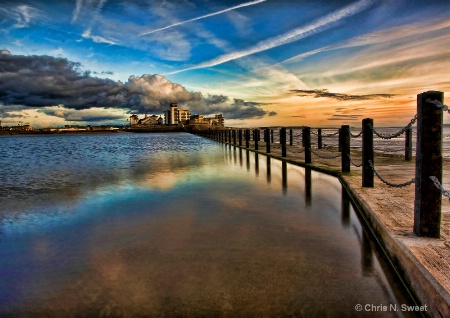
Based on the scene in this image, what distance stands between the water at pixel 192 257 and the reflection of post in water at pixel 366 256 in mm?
14

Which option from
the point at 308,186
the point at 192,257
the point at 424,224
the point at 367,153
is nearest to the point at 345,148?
the point at 308,186

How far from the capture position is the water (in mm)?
3025

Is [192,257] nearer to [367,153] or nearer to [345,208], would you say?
[345,208]

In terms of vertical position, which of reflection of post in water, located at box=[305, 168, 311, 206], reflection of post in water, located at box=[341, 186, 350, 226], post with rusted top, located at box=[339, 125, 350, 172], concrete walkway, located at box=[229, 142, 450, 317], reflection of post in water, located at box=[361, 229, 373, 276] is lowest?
reflection of post in water, located at box=[305, 168, 311, 206]

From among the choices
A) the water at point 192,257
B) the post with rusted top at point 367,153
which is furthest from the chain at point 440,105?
the post with rusted top at point 367,153

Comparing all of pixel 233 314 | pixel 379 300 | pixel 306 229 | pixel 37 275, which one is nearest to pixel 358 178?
pixel 306 229

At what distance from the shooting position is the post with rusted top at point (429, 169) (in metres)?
3.83

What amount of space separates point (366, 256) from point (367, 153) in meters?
3.78

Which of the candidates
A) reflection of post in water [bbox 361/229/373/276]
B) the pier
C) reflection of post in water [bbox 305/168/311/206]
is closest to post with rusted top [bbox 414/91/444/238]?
the pier

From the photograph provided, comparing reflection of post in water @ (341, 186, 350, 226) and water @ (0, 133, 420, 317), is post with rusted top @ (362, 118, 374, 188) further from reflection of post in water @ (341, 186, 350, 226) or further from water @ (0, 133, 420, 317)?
water @ (0, 133, 420, 317)

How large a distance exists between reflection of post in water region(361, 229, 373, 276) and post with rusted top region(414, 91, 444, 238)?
63cm

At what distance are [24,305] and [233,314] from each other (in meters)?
1.96

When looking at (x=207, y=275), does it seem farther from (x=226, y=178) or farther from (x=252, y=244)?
(x=226, y=178)

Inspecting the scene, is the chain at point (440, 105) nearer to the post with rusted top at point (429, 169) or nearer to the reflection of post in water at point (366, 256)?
the post with rusted top at point (429, 169)
